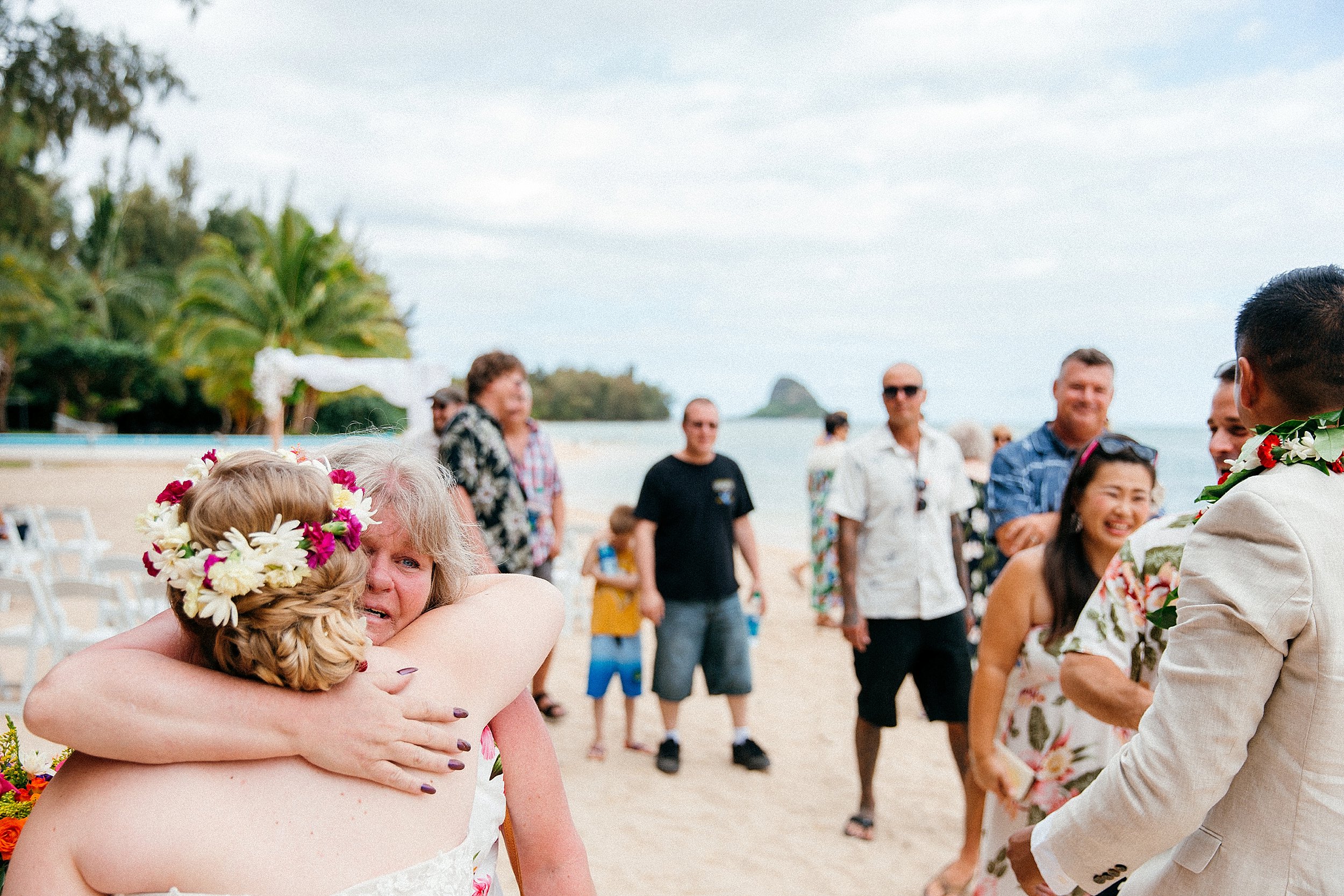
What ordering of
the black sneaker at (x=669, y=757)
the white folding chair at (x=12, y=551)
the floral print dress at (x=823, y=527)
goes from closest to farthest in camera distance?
1. the black sneaker at (x=669, y=757)
2. the white folding chair at (x=12, y=551)
3. the floral print dress at (x=823, y=527)

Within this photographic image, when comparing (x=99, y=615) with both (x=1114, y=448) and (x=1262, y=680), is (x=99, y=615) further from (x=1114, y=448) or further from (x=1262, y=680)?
(x=1262, y=680)

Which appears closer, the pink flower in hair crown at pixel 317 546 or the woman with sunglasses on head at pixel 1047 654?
the pink flower in hair crown at pixel 317 546

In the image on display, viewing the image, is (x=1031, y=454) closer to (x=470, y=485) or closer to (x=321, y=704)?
(x=470, y=485)

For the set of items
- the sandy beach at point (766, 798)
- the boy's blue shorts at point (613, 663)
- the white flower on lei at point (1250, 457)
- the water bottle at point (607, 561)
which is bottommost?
the sandy beach at point (766, 798)

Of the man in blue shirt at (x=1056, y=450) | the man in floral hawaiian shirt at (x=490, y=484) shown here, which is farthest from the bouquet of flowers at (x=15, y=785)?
the man in blue shirt at (x=1056, y=450)

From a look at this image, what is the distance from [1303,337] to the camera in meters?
1.46

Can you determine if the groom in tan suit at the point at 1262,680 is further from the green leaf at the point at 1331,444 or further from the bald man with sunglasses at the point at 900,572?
the bald man with sunglasses at the point at 900,572

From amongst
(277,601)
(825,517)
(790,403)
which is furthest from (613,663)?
(790,403)

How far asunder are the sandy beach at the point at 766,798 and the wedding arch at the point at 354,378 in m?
4.05

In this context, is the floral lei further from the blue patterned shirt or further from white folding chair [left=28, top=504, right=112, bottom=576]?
white folding chair [left=28, top=504, right=112, bottom=576]

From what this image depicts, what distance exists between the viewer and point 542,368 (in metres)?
79.6

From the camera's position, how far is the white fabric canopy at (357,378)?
40.1 feet

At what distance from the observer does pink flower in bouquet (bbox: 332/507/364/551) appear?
52.5 inches

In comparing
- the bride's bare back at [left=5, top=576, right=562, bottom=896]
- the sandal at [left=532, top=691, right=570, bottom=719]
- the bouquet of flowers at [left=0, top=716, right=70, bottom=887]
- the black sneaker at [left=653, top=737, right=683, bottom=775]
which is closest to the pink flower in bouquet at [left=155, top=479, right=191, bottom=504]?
the bride's bare back at [left=5, top=576, right=562, bottom=896]
